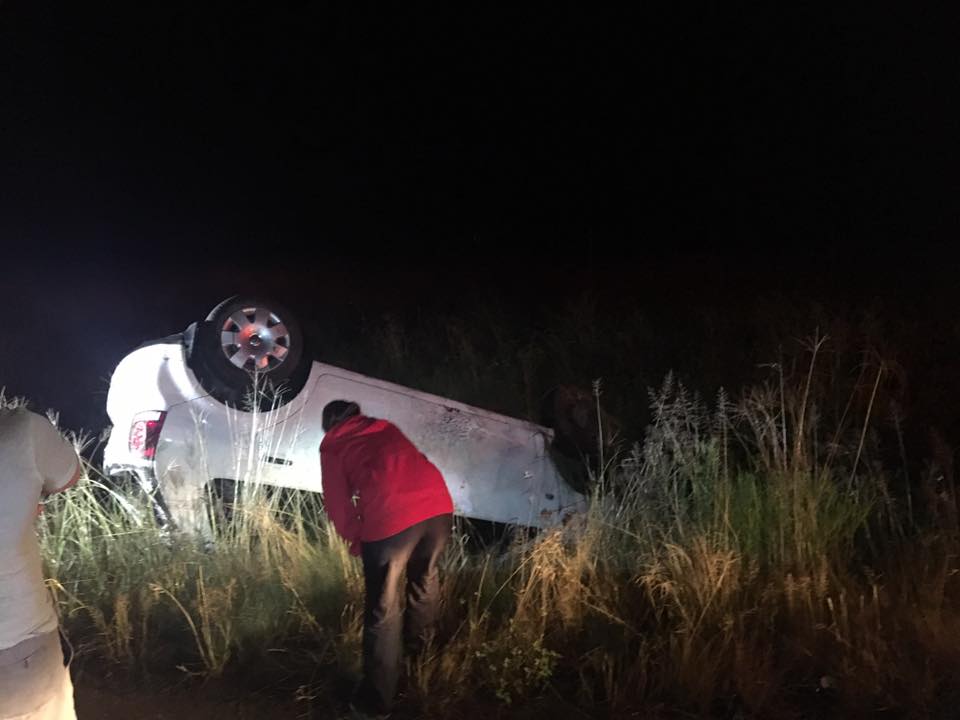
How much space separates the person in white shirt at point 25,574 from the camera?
8.95 feet

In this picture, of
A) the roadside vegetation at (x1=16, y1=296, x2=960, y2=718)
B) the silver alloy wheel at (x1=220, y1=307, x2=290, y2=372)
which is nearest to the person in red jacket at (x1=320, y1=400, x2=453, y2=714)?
the roadside vegetation at (x1=16, y1=296, x2=960, y2=718)

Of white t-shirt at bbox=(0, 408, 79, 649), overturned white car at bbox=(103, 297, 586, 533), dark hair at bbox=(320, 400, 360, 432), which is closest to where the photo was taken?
white t-shirt at bbox=(0, 408, 79, 649)

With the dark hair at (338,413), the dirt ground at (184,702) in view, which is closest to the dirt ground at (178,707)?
the dirt ground at (184,702)

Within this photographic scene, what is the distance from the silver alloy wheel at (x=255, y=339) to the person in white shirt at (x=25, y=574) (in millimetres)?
2766

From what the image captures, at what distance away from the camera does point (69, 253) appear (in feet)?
66.5

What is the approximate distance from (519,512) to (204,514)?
201 cm

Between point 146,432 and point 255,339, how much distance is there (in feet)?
2.81

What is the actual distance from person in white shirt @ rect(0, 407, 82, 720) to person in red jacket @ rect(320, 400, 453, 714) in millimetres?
1323

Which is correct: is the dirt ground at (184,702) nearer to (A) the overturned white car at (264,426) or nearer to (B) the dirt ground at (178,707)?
(B) the dirt ground at (178,707)

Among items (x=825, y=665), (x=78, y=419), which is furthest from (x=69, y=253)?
(x=825, y=665)

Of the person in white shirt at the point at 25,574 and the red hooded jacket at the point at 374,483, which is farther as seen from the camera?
the red hooded jacket at the point at 374,483

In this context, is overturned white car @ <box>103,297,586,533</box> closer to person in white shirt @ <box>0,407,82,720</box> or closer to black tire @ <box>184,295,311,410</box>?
black tire @ <box>184,295,311,410</box>

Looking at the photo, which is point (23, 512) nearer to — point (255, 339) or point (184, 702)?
point (184, 702)

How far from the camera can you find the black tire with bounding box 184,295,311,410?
5566 mm
